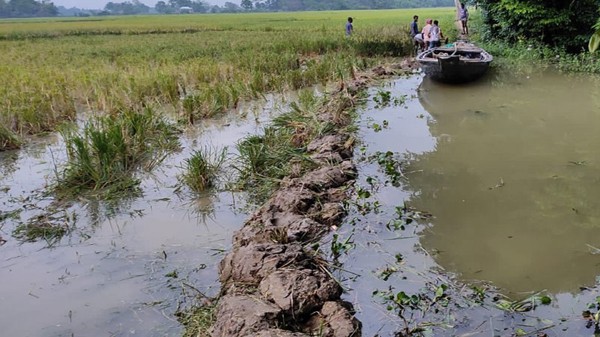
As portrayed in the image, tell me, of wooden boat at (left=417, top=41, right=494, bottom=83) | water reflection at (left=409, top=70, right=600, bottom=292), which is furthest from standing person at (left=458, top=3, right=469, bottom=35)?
water reflection at (left=409, top=70, right=600, bottom=292)

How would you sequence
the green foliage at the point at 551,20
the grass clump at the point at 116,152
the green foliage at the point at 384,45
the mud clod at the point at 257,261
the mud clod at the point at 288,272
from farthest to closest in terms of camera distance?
1. the green foliage at the point at 384,45
2. the green foliage at the point at 551,20
3. the grass clump at the point at 116,152
4. the mud clod at the point at 257,261
5. the mud clod at the point at 288,272

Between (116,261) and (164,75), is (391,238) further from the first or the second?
(164,75)

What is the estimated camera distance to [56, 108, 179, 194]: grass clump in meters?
6.15

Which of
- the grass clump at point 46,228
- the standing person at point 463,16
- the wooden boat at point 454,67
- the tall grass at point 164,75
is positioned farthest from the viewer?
the standing person at point 463,16

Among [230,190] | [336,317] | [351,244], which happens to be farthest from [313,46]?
[336,317]

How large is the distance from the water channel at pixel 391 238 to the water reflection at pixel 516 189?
0.02m

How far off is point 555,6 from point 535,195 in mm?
10505

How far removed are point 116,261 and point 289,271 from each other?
6.30 feet

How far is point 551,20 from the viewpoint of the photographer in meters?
12.9

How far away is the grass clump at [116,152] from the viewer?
20.2ft

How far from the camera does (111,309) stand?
3.79 m

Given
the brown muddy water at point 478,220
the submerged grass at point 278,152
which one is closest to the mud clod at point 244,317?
the brown muddy water at point 478,220

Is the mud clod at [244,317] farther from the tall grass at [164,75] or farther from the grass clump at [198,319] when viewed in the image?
the tall grass at [164,75]

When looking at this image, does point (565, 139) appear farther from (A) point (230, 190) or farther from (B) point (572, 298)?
(A) point (230, 190)
